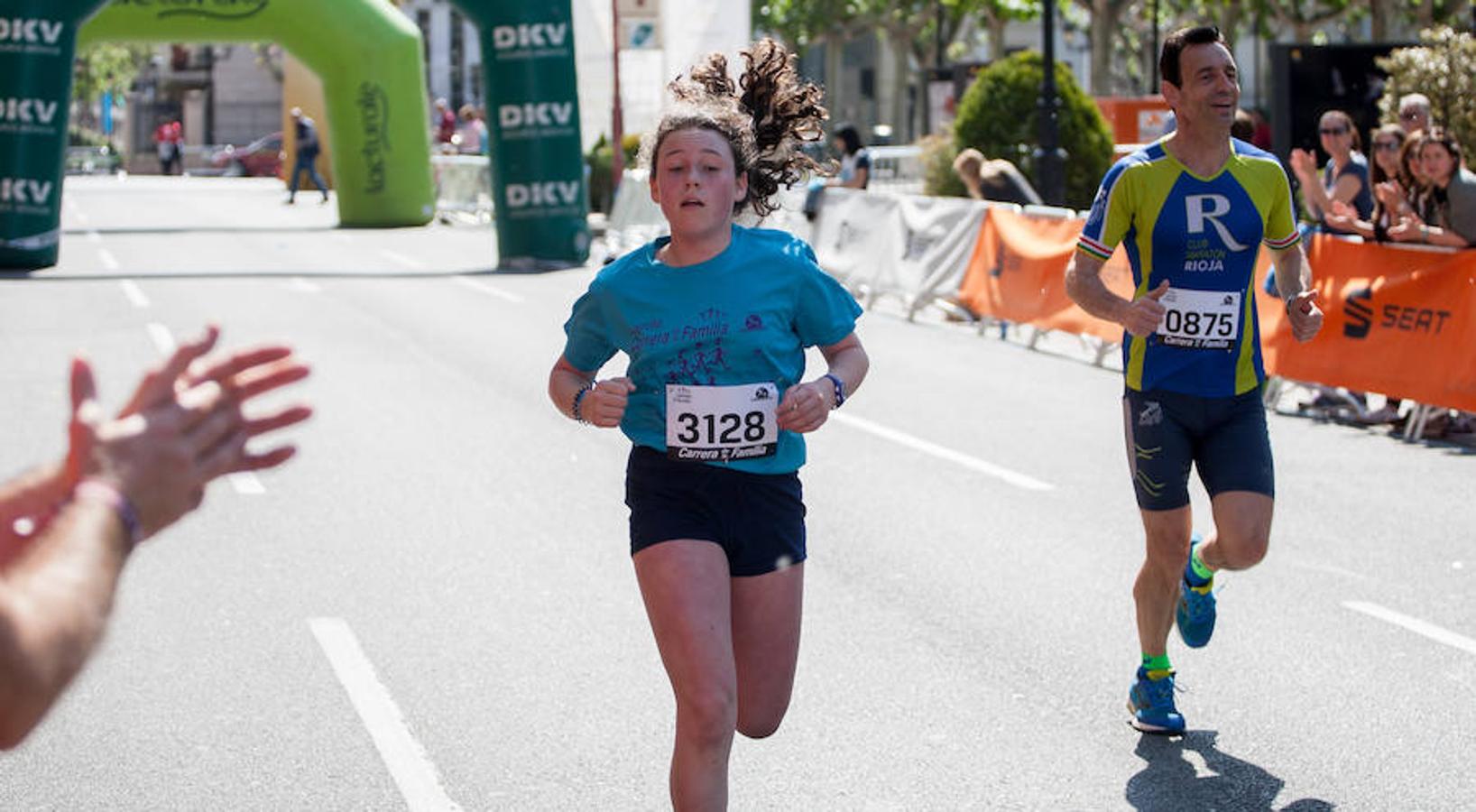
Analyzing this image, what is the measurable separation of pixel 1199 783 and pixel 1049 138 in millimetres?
19681

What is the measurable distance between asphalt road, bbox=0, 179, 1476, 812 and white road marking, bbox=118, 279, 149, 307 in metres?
5.87

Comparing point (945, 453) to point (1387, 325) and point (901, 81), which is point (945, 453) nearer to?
point (1387, 325)

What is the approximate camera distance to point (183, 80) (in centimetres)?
10431

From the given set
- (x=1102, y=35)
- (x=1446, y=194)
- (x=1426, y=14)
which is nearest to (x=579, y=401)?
(x=1446, y=194)

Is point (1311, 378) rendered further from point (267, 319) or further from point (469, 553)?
point (267, 319)

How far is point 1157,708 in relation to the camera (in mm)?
6211

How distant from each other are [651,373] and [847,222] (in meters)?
16.7

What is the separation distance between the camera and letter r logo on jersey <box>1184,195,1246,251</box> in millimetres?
5992

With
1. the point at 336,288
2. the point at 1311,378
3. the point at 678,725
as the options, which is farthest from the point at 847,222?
the point at 678,725

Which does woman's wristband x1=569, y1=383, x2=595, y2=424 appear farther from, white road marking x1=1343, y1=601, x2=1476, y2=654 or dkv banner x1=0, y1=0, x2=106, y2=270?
dkv banner x1=0, y1=0, x2=106, y2=270

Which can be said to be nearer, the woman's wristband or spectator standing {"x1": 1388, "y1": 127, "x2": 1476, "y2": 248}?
the woman's wristband

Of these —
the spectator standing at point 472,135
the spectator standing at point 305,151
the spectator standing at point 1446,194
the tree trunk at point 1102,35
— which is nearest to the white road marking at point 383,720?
the spectator standing at point 1446,194

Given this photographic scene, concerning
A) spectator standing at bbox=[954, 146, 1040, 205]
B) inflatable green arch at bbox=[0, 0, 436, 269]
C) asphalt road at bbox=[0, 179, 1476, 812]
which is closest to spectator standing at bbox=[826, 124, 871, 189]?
spectator standing at bbox=[954, 146, 1040, 205]

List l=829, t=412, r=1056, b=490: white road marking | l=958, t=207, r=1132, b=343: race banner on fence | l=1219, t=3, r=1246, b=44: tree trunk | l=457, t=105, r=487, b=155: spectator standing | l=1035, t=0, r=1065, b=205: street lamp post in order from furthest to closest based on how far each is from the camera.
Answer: l=1219, t=3, r=1246, b=44: tree trunk
l=457, t=105, r=487, b=155: spectator standing
l=1035, t=0, r=1065, b=205: street lamp post
l=958, t=207, r=1132, b=343: race banner on fence
l=829, t=412, r=1056, b=490: white road marking
